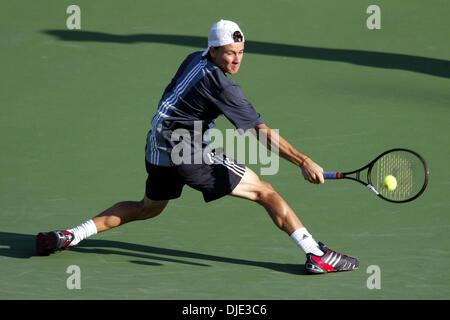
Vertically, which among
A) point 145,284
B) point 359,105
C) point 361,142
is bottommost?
point 145,284

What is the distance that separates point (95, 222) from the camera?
5863 mm

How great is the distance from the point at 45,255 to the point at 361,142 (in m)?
3.48

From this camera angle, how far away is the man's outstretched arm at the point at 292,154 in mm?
5168

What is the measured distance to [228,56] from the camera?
5.32m

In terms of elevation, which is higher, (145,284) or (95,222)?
(95,222)

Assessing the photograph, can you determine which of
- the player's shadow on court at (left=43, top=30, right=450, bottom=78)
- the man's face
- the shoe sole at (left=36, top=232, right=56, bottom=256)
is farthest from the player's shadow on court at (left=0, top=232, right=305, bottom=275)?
the player's shadow on court at (left=43, top=30, right=450, bottom=78)

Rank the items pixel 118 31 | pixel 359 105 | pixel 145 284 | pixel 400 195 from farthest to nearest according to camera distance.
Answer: pixel 118 31
pixel 359 105
pixel 400 195
pixel 145 284

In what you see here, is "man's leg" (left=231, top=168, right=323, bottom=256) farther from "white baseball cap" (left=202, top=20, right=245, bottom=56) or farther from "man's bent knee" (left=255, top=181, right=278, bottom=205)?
"white baseball cap" (left=202, top=20, right=245, bottom=56)

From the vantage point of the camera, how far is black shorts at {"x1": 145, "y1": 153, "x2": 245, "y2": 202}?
5.45 meters

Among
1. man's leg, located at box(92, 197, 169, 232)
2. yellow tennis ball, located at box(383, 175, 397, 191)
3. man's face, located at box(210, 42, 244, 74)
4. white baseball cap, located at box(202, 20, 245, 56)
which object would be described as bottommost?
man's leg, located at box(92, 197, 169, 232)

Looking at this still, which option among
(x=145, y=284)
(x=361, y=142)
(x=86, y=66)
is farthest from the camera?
(x=86, y=66)

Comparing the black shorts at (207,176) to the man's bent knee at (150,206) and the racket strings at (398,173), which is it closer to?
the man's bent knee at (150,206)

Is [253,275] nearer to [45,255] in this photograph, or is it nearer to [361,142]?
[45,255]

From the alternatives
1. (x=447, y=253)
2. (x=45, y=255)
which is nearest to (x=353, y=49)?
(x=447, y=253)
